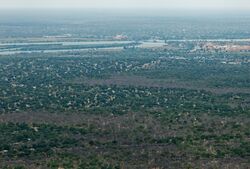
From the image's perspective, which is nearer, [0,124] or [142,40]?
[0,124]

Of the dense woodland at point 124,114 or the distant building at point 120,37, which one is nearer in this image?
the dense woodland at point 124,114

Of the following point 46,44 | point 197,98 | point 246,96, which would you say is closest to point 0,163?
point 197,98

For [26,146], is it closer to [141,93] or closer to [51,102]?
[51,102]

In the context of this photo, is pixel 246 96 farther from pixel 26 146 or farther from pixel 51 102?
pixel 26 146

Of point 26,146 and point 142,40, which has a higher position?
point 26,146

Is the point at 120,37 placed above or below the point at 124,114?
below

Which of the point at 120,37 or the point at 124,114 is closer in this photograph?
the point at 124,114

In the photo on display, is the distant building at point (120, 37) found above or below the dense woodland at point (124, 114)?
below

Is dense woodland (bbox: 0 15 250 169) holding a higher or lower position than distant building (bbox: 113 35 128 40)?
higher

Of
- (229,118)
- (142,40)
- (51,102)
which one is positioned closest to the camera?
(229,118)

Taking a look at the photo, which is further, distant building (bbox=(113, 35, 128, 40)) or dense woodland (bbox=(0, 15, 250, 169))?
distant building (bbox=(113, 35, 128, 40))

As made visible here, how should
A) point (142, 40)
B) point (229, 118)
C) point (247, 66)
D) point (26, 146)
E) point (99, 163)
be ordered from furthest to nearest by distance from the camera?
point (142, 40) → point (247, 66) → point (229, 118) → point (26, 146) → point (99, 163)
